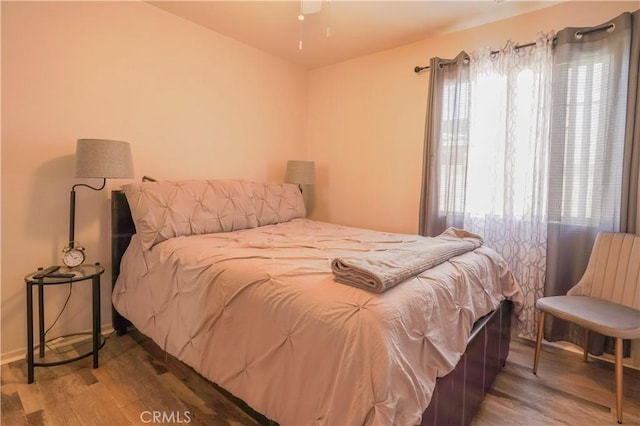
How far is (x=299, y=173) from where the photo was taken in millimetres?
Result: 3551

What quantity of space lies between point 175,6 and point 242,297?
8.09ft

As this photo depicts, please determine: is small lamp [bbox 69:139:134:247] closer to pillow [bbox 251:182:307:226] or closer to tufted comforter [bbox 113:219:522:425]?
tufted comforter [bbox 113:219:522:425]

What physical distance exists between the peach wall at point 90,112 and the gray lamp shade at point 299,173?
57cm

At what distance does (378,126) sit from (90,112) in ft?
8.32

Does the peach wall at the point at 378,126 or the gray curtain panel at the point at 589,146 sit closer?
the gray curtain panel at the point at 589,146

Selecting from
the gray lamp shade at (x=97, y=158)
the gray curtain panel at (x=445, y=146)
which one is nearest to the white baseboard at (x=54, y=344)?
the gray lamp shade at (x=97, y=158)

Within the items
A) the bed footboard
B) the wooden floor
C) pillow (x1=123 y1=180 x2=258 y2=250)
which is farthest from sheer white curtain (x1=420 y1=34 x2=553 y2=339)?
pillow (x1=123 y1=180 x2=258 y2=250)

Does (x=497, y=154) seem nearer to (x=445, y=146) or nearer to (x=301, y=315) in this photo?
(x=445, y=146)

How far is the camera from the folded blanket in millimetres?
1251

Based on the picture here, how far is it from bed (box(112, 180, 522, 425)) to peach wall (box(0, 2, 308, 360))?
0.37 m

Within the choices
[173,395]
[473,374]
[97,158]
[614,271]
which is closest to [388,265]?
[473,374]

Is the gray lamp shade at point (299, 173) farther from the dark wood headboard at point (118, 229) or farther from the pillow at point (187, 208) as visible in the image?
the dark wood headboard at point (118, 229)

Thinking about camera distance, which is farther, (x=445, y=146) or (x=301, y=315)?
(x=445, y=146)

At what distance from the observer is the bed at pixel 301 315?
3.59ft
